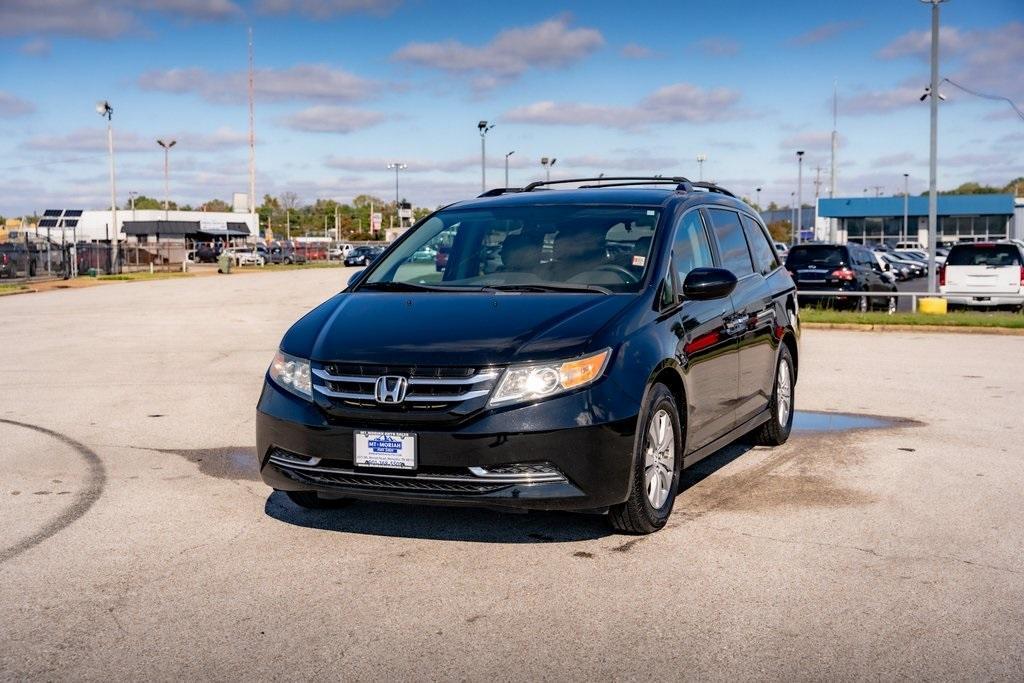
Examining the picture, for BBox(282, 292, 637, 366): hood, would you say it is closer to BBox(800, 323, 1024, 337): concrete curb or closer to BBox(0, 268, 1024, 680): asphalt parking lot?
BBox(0, 268, 1024, 680): asphalt parking lot

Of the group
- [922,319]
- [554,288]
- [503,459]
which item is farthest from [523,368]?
[922,319]

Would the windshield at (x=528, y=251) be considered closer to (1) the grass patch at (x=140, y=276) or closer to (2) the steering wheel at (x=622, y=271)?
(2) the steering wheel at (x=622, y=271)

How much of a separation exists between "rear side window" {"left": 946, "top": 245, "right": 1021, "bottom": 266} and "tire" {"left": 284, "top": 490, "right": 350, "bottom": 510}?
21.4 metres

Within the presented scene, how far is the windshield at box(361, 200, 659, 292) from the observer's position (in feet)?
21.2

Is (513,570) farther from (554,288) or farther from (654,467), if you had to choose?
(554,288)

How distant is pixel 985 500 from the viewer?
6.73 m

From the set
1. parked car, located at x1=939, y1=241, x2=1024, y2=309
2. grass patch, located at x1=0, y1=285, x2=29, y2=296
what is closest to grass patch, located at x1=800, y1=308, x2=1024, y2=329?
parked car, located at x1=939, y1=241, x2=1024, y2=309

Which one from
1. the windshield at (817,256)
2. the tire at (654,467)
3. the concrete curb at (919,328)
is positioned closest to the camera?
the tire at (654,467)

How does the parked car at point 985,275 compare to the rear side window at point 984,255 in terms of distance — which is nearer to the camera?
the parked car at point 985,275

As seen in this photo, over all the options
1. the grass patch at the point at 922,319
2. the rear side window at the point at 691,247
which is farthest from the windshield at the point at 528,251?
the grass patch at the point at 922,319

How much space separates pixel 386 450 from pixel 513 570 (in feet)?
2.66

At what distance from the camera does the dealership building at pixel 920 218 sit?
100 m

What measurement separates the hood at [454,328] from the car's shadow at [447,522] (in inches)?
39.3

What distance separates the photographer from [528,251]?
6.75 m
